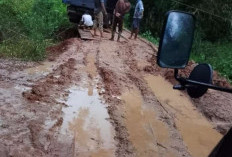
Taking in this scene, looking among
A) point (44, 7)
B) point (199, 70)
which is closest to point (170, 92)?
point (199, 70)

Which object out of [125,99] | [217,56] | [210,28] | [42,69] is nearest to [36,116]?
[125,99]

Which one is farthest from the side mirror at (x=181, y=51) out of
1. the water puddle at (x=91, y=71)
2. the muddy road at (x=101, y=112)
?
the water puddle at (x=91, y=71)

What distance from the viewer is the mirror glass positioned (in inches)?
87.5

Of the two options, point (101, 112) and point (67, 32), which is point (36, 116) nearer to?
point (101, 112)

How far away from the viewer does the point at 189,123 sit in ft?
22.6

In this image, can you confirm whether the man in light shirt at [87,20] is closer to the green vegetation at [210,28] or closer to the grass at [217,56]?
the green vegetation at [210,28]

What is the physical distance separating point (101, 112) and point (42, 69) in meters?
3.24

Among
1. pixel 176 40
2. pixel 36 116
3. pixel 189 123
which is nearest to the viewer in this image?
pixel 176 40

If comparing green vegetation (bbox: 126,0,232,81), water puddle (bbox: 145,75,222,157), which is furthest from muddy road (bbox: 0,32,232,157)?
green vegetation (bbox: 126,0,232,81)

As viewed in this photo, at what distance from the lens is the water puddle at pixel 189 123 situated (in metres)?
5.97

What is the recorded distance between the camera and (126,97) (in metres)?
7.91

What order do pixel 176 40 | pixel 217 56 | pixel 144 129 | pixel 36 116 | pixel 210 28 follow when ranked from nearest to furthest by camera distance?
1. pixel 176 40
2. pixel 36 116
3. pixel 144 129
4. pixel 217 56
5. pixel 210 28

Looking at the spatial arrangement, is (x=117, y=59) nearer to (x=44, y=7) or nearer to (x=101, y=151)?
(x=101, y=151)

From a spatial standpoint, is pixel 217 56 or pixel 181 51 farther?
pixel 217 56
